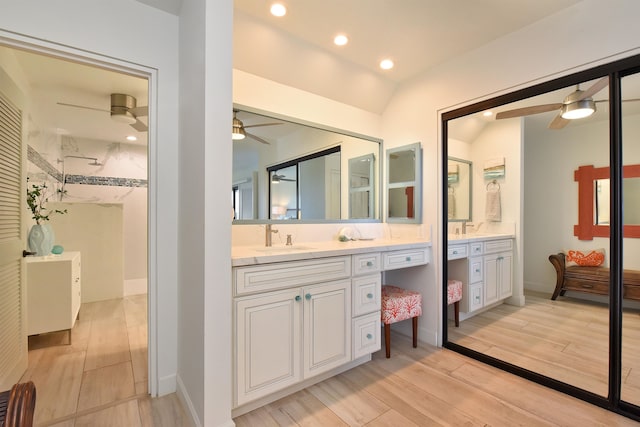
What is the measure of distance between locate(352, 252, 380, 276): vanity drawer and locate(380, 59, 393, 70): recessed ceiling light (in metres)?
1.63

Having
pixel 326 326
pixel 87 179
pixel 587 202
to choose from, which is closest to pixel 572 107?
pixel 587 202

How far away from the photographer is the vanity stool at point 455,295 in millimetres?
2598

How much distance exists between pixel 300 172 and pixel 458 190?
1403 millimetres

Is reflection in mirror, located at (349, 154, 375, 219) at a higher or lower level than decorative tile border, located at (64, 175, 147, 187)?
lower

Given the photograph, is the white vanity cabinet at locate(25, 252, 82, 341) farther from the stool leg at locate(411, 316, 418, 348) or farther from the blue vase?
the stool leg at locate(411, 316, 418, 348)

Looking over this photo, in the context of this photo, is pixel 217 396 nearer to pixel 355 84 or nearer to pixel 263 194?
pixel 263 194

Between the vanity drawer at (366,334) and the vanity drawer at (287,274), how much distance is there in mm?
389

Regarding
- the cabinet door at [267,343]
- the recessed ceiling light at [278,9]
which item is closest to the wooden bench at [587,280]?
the cabinet door at [267,343]

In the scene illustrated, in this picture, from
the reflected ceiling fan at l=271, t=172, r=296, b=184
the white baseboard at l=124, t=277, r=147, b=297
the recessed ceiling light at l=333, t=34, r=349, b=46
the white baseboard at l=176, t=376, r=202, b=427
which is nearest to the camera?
the white baseboard at l=176, t=376, r=202, b=427

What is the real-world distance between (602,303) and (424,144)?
5.50 feet

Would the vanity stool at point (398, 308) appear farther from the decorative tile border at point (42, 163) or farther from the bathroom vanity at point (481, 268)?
the decorative tile border at point (42, 163)

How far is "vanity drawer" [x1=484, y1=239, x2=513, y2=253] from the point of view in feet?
7.96

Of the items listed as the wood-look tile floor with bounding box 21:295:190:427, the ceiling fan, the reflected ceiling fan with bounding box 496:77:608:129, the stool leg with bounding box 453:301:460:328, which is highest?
the ceiling fan

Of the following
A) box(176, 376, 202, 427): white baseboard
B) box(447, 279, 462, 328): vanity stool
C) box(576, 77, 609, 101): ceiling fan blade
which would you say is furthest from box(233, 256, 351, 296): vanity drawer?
box(576, 77, 609, 101): ceiling fan blade
